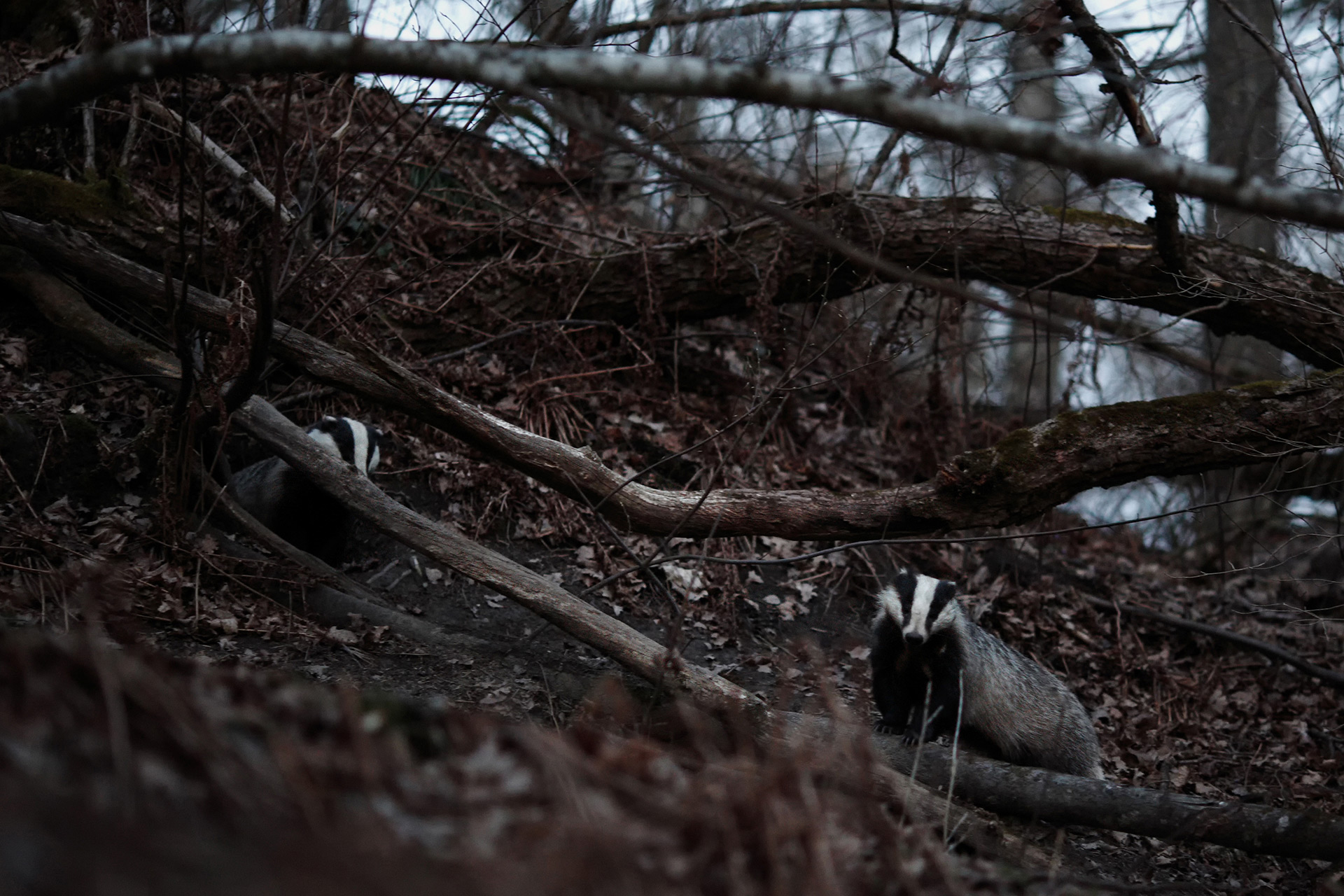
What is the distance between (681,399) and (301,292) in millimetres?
2944

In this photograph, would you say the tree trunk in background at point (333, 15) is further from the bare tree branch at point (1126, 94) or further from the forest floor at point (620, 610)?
the bare tree branch at point (1126, 94)

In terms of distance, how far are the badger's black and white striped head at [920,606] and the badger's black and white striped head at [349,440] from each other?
3.18 m

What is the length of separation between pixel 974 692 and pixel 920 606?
0.76 meters

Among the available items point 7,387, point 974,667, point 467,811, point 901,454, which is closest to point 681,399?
point 901,454

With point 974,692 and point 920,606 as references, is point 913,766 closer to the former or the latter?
point 920,606

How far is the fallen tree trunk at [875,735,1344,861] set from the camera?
4312 mm

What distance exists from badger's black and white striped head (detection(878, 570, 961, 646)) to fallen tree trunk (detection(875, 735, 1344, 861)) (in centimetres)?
56

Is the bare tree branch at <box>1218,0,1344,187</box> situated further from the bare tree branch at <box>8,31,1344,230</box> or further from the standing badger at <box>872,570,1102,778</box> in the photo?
the bare tree branch at <box>8,31,1344,230</box>

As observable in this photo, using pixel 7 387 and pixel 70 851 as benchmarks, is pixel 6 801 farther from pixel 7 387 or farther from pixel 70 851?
pixel 7 387

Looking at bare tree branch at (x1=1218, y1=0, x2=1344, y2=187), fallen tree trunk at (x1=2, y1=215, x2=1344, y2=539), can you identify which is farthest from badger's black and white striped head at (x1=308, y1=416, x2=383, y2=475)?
bare tree branch at (x1=1218, y1=0, x2=1344, y2=187)

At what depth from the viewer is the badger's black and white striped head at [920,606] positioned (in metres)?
4.97

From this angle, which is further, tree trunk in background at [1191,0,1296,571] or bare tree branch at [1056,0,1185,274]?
tree trunk in background at [1191,0,1296,571]

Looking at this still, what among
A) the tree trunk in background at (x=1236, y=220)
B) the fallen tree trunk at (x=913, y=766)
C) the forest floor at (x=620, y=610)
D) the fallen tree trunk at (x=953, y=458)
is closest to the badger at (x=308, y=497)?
the forest floor at (x=620, y=610)

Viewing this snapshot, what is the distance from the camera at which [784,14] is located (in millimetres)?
8422
